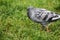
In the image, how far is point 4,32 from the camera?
6.79 metres

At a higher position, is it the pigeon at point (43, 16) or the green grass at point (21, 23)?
the pigeon at point (43, 16)

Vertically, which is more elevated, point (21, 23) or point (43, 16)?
point (43, 16)

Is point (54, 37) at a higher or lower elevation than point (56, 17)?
lower

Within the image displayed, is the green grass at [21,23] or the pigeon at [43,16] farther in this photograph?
the green grass at [21,23]

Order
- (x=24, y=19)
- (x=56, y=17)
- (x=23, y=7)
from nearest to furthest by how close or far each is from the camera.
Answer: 1. (x=56, y=17)
2. (x=24, y=19)
3. (x=23, y=7)

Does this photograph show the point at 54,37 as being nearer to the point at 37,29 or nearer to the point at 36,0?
the point at 37,29

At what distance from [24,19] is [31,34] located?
2.78ft

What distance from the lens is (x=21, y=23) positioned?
7156mm

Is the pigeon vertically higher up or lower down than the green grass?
higher up

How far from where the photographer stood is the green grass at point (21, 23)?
21.6 ft

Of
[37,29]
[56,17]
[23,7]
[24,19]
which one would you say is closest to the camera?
[56,17]

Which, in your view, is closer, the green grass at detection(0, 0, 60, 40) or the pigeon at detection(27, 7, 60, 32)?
the pigeon at detection(27, 7, 60, 32)

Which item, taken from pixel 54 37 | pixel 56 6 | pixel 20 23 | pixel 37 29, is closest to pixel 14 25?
pixel 20 23

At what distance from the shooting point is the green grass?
21.6 ft
